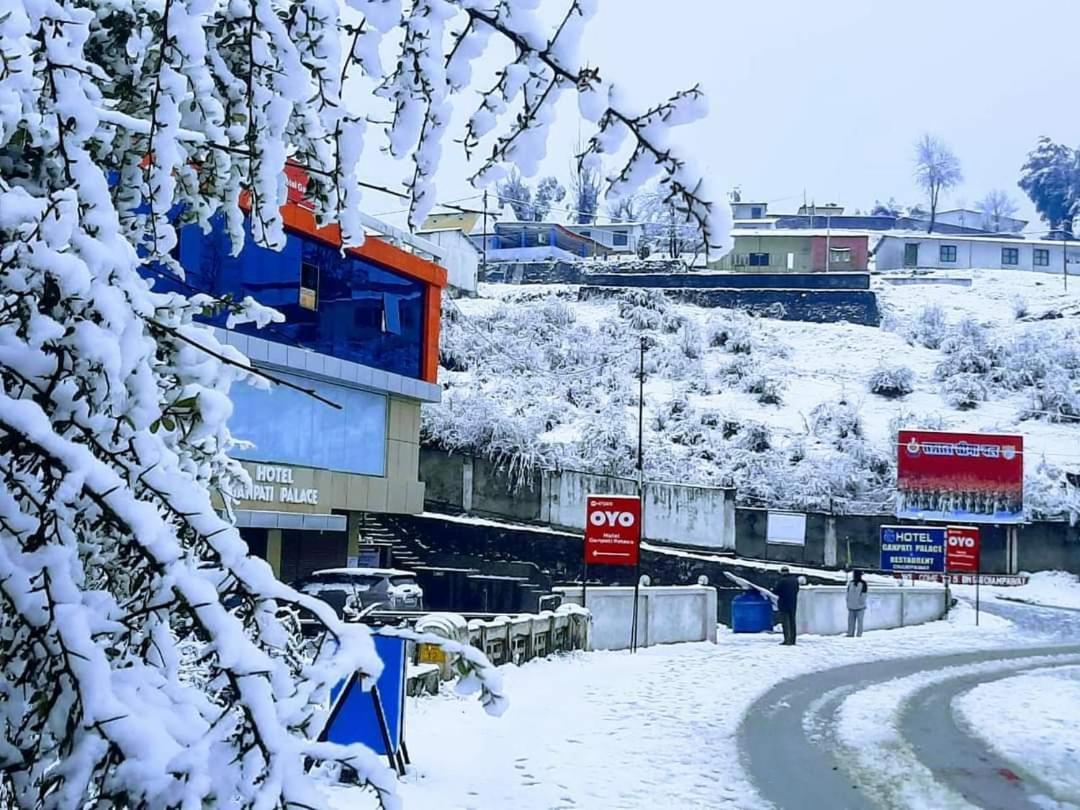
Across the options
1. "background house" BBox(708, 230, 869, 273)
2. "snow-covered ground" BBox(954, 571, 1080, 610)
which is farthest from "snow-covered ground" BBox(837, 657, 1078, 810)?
Result: "background house" BBox(708, 230, 869, 273)

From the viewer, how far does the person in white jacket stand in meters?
26.1

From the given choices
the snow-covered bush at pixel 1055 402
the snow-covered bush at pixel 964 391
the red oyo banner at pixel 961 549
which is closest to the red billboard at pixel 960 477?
the red oyo banner at pixel 961 549

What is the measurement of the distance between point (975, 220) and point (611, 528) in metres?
95.6

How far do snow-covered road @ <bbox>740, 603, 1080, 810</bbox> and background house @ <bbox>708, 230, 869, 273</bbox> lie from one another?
54.4 m

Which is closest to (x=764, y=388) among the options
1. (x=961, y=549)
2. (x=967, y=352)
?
(x=967, y=352)

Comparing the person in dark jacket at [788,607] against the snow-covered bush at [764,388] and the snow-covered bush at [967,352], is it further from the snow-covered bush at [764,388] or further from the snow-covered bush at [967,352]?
the snow-covered bush at [967,352]

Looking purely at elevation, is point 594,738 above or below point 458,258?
below

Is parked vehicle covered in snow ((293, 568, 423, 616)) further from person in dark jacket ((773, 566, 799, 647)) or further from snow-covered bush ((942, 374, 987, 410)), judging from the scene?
snow-covered bush ((942, 374, 987, 410))

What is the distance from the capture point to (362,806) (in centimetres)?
843

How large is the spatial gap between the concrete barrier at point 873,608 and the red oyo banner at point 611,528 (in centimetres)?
688

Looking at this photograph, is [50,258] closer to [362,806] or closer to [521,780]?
[362,806]

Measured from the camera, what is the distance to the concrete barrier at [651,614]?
21453mm

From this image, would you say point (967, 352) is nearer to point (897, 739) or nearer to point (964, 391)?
point (964, 391)

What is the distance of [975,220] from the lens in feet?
356
